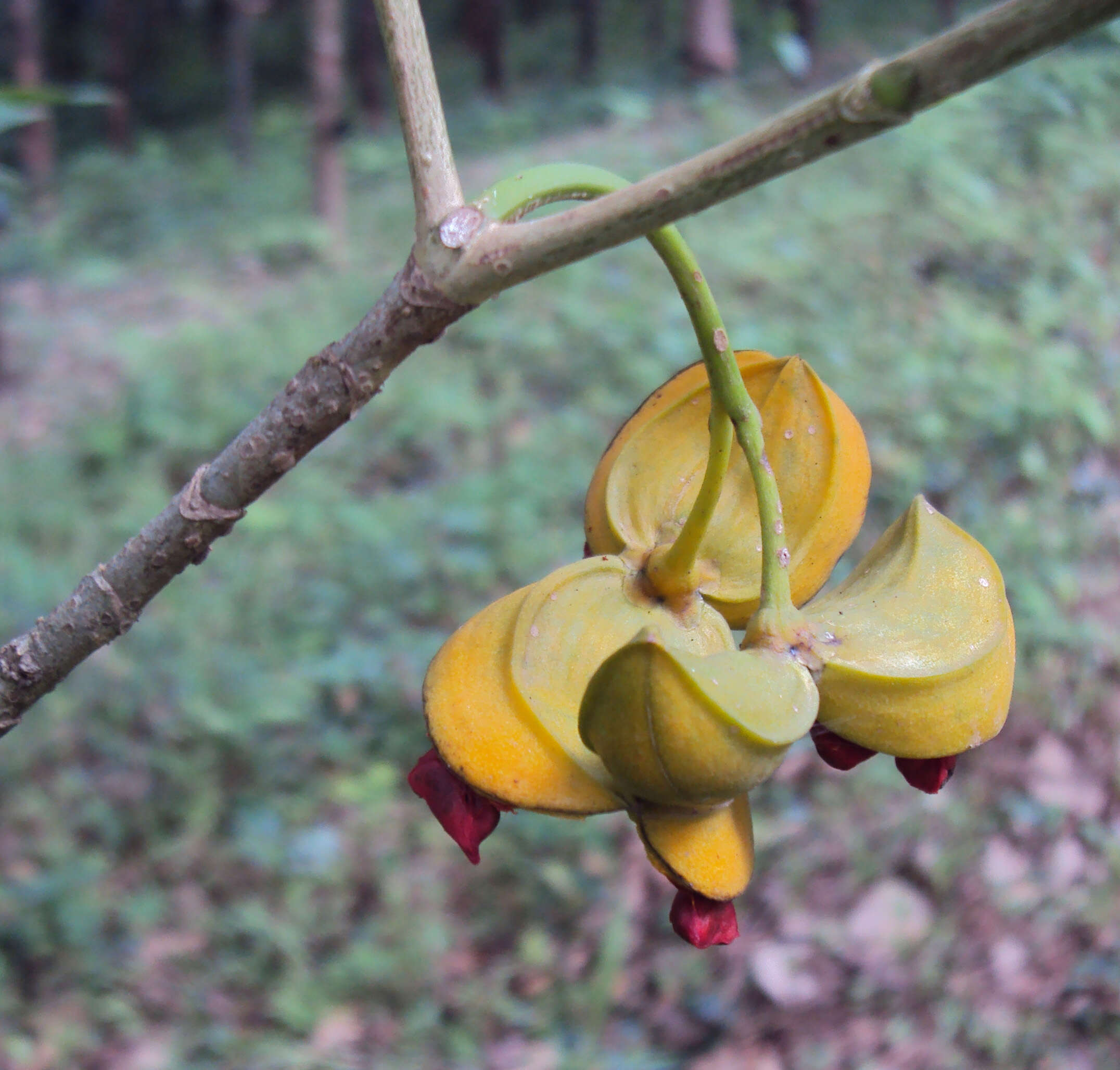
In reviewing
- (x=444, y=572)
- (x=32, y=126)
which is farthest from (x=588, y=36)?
(x=444, y=572)

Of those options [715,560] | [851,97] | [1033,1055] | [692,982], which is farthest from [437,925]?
[851,97]

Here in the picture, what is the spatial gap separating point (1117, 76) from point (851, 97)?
17.7ft

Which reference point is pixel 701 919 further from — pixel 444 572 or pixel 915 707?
pixel 444 572

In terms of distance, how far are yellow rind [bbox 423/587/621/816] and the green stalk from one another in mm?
158

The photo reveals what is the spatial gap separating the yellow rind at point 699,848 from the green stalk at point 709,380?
0.50ft

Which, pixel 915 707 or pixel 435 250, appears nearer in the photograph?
pixel 435 250

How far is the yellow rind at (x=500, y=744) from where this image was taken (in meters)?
0.72

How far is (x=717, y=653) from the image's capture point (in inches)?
28.8

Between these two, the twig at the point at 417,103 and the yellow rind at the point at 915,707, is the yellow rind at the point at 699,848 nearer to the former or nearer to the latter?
the yellow rind at the point at 915,707

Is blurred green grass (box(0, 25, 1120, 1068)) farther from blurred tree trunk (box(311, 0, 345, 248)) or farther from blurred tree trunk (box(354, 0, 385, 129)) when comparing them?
blurred tree trunk (box(354, 0, 385, 129))

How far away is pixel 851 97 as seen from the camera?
50cm

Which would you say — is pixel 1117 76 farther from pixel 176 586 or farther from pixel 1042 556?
pixel 176 586

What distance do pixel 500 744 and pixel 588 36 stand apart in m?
12.2

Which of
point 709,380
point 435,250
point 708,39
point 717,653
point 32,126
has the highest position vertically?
point 435,250
